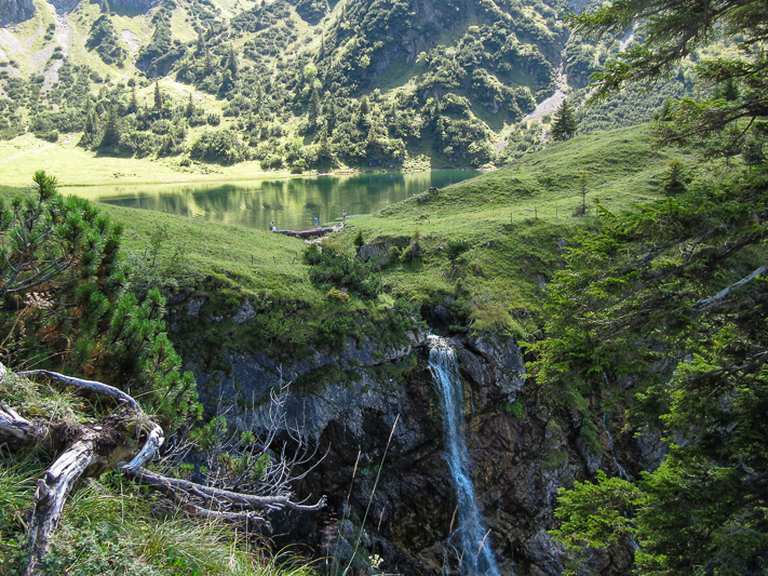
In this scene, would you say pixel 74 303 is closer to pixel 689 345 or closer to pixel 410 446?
pixel 689 345

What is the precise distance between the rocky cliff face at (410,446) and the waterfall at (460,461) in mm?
359

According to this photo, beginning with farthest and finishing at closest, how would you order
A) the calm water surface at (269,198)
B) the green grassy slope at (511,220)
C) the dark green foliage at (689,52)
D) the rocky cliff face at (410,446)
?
the calm water surface at (269,198), the green grassy slope at (511,220), the rocky cliff face at (410,446), the dark green foliage at (689,52)

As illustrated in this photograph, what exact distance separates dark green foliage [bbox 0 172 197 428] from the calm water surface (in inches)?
2224

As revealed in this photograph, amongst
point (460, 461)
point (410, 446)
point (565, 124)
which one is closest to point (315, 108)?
point (565, 124)

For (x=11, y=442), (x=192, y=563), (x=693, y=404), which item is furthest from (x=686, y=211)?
(x=11, y=442)

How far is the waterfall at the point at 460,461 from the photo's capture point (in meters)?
19.1

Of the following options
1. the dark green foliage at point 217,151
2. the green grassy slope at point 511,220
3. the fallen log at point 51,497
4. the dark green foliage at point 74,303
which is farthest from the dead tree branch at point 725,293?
the dark green foliage at point 217,151

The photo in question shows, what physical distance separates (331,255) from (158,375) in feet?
63.8

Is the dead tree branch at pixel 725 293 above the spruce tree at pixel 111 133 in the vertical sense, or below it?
below

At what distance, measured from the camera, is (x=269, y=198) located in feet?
319

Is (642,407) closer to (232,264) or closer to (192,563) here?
(192,563)

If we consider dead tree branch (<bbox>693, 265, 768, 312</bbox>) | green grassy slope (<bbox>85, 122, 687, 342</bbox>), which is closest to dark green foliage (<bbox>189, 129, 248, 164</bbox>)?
green grassy slope (<bbox>85, 122, 687, 342</bbox>)

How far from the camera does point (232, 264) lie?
22.3 metres

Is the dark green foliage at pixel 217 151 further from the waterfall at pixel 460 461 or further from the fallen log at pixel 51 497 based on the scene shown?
the fallen log at pixel 51 497
